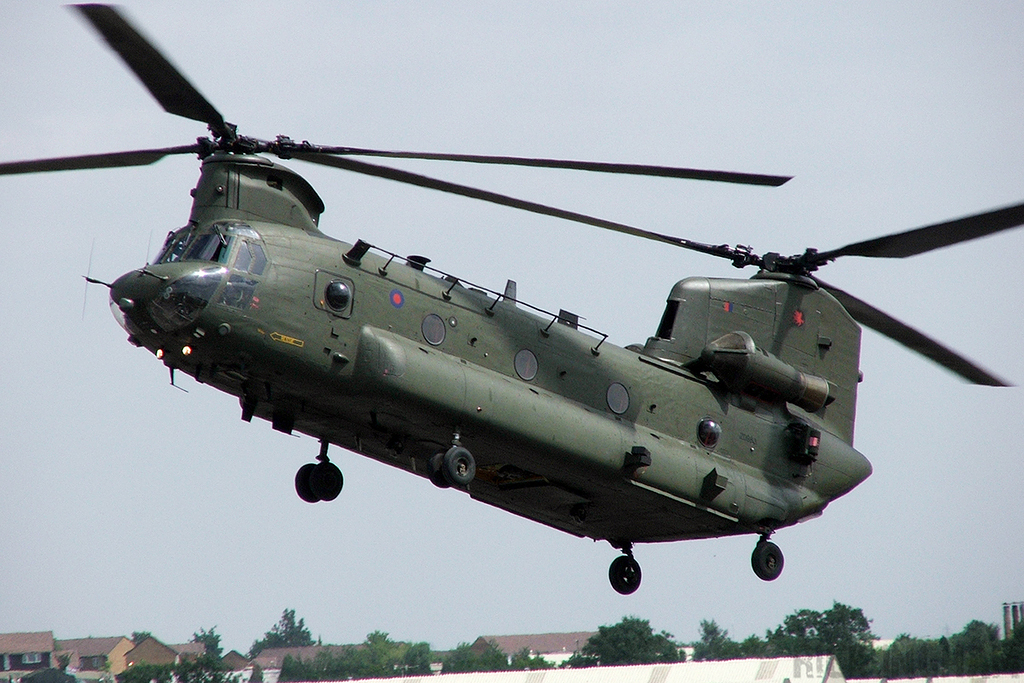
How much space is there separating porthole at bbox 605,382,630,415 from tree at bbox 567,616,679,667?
44756 mm

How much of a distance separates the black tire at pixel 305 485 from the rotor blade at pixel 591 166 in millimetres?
4754

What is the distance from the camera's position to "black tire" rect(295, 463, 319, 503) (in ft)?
62.1

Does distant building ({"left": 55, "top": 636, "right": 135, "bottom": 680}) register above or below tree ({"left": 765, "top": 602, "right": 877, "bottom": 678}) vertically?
below

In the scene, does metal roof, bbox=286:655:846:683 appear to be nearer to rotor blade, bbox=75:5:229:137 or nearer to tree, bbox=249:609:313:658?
rotor blade, bbox=75:5:229:137

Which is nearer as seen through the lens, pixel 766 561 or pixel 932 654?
pixel 766 561

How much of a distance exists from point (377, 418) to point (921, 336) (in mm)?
10613

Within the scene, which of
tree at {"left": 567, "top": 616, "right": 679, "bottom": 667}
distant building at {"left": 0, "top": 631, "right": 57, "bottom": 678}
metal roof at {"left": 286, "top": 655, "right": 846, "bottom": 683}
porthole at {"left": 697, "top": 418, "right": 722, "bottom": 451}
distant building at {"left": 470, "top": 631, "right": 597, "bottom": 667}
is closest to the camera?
porthole at {"left": 697, "top": 418, "right": 722, "bottom": 451}

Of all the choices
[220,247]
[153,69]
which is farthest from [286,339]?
[153,69]

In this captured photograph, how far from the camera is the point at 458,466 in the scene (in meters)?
17.6

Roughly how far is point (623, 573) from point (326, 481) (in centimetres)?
614

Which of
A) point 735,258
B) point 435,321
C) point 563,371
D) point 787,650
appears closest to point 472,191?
point 435,321

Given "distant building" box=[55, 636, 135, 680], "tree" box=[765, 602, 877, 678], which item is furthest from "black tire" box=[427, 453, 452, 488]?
"distant building" box=[55, 636, 135, 680]

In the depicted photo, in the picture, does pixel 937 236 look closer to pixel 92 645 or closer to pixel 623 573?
pixel 623 573

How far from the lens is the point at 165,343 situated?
53.5 ft
